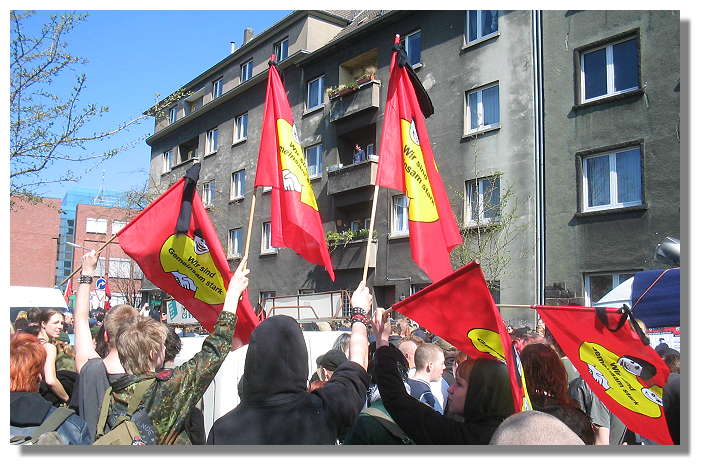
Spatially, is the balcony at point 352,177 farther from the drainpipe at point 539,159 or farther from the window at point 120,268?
the window at point 120,268

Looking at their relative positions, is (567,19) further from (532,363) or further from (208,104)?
(208,104)

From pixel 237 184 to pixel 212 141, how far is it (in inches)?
112

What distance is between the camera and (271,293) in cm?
2438

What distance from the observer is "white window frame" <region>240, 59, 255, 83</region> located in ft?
86.6

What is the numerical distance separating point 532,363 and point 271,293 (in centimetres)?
2116

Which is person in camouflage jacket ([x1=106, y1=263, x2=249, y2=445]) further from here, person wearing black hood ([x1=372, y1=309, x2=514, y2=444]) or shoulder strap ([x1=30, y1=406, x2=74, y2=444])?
person wearing black hood ([x1=372, y1=309, x2=514, y2=444])

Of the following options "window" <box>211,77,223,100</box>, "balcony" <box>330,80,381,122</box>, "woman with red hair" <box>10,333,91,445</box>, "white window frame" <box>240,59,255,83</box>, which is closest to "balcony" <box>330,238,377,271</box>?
"balcony" <box>330,80,381,122</box>

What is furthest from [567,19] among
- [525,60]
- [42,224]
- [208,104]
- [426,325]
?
[208,104]

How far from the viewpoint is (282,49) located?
2541cm

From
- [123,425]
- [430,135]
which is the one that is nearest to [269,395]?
[123,425]

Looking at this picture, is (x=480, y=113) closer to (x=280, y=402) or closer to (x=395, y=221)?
(x=395, y=221)

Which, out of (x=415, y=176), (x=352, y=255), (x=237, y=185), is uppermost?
(x=237, y=185)

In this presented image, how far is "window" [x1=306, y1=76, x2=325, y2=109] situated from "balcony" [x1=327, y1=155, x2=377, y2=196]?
3.30 m

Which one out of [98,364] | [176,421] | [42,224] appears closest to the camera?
[176,421]
